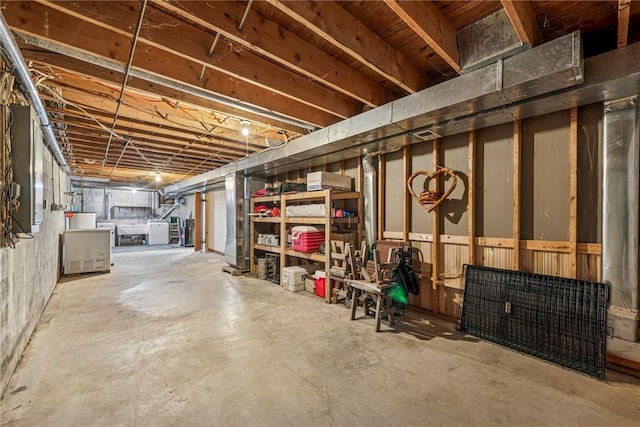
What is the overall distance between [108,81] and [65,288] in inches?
153

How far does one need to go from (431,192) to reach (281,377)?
7.98 feet

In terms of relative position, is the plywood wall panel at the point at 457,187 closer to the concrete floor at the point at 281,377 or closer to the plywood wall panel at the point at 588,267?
the plywood wall panel at the point at 588,267

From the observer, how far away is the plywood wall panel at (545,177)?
255 centimetres

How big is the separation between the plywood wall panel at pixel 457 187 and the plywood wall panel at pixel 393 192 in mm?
573

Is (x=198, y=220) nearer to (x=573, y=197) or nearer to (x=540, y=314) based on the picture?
(x=540, y=314)

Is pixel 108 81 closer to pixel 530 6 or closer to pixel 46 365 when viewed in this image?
pixel 46 365

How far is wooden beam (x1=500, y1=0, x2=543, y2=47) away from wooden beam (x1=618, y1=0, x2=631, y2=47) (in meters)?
0.40

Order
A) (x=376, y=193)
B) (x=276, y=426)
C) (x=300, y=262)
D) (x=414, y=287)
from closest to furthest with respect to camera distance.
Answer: (x=276, y=426) < (x=414, y=287) < (x=376, y=193) < (x=300, y=262)

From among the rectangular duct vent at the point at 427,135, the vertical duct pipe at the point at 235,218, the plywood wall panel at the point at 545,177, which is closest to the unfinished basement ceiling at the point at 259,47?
the rectangular duct vent at the point at 427,135

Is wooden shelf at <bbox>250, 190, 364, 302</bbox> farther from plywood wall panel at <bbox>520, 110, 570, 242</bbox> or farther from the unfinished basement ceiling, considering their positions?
plywood wall panel at <bbox>520, 110, 570, 242</bbox>

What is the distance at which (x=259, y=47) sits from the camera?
80.0 inches

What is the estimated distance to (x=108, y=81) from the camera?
2553 millimetres

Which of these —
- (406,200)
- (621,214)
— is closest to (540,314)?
(621,214)


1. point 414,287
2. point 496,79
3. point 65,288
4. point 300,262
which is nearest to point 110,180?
point 65,288
